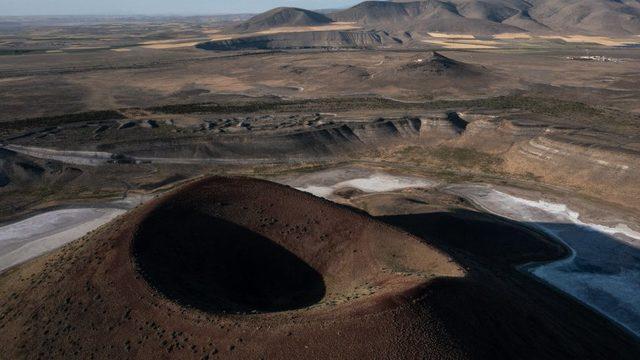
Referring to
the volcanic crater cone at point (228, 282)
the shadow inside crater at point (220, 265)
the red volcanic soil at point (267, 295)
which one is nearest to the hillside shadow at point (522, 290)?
the red volcanic soil at point (267, 295)

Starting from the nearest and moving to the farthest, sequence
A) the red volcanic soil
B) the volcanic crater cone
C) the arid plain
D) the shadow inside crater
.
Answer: the red volcanic soil → the volcanic crater cone → the arid plain → the shadow inside crater

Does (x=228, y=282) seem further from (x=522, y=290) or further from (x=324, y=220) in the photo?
(x=522, y=290)

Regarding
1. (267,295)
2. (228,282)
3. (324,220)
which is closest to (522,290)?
(324,220)

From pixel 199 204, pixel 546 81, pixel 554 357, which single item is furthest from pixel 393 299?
pixel 546 81

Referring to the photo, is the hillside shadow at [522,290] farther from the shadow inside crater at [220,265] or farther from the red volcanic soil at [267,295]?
the shadow inside crater at [220,265]

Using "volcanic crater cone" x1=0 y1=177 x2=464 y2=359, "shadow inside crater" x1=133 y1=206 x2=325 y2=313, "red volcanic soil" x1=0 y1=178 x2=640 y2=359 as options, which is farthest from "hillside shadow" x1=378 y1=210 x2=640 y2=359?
"shadow inside crater" x1=133 y1=206 x2=325 y2=313

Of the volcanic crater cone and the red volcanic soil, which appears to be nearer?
the red volcanic soil

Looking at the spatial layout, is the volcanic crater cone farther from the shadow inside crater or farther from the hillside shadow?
the hillside shadow
